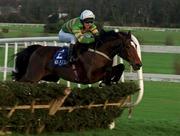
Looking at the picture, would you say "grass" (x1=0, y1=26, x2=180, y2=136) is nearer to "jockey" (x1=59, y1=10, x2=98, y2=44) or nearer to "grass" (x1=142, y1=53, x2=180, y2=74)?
"jockey" (x1=59, y1=10, x2=98, y2=44)

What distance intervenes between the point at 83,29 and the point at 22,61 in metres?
0.96

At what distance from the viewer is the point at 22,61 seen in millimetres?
7098

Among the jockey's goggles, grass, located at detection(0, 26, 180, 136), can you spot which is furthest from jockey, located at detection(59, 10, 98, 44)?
grass, located at detection(0, 26, 180, 136)

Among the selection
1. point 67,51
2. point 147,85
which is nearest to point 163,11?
point 147,85

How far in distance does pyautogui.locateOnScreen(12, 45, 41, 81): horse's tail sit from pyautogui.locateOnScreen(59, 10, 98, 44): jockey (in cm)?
50

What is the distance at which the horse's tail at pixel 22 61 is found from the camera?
7035 mm

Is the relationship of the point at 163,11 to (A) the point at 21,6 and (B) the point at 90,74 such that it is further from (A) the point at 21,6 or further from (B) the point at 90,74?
(B) the point at 90,74

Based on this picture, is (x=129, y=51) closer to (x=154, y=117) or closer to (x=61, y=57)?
(x=61, y=57)

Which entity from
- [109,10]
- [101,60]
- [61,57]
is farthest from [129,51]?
[109,10]

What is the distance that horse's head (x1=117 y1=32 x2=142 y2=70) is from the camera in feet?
20.2

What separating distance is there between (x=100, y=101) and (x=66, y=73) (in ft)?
1.81

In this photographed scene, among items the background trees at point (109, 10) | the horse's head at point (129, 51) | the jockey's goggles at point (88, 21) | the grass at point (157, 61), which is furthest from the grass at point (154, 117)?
the background trees at point (109, 10)

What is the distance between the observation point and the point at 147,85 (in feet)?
41.0

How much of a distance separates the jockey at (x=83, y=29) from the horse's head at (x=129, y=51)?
442 mm
